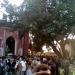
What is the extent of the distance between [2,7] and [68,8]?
241 inches

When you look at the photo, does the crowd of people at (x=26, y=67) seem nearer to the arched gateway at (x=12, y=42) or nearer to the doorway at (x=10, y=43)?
the arched gateway at (x=12, y=42)

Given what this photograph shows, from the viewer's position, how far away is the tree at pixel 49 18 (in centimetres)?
2234

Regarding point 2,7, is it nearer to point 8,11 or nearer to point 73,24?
point 8,11

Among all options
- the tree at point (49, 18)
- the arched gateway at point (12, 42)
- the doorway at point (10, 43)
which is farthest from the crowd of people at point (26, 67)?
the doorway at point (10, 43)

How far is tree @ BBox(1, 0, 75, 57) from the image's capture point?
22.3 meters

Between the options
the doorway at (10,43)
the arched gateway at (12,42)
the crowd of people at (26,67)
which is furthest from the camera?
the doorway at (10,43)

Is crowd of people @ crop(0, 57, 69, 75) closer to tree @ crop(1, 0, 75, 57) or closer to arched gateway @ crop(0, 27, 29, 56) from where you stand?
tree @ crop(1, 0, 75, 57)

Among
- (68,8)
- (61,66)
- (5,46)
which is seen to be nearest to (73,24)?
(68,8)

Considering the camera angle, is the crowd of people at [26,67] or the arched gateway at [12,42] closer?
the crowd of people at [26,67]

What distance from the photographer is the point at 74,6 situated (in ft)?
72.3

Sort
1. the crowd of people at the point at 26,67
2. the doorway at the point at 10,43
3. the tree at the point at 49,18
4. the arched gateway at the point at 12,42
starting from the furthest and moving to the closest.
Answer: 1. the doorway at the point at 10,43
2. the arched gateway at the point at 12,42
3. the tree at the point at 49,18
4. the crowd of people at the point at 26,67

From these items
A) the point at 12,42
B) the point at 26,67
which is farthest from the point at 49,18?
the point at 12,42

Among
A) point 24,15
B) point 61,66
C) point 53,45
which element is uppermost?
point 24,15

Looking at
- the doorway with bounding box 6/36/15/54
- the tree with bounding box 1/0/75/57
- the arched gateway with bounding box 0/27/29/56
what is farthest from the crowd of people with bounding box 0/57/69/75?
the doorway with bounding box 6/36/15/54
